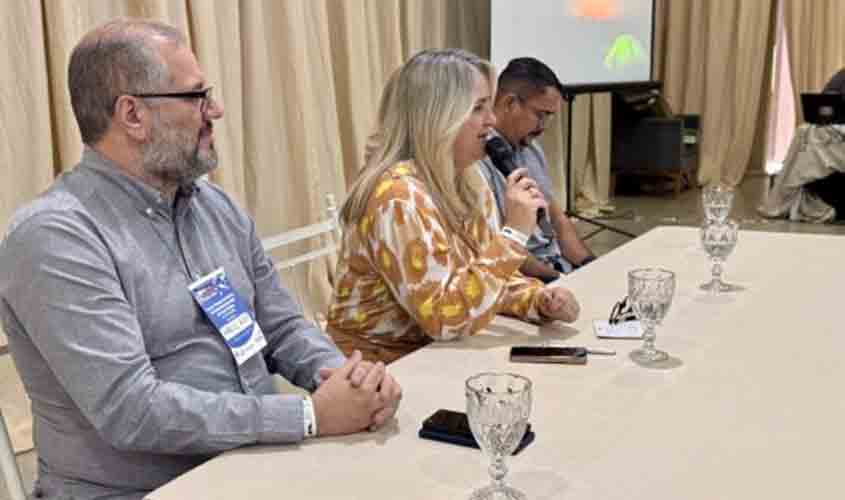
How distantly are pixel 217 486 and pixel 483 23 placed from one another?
4.82m

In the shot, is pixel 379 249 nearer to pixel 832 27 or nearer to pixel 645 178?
pixel 645 178

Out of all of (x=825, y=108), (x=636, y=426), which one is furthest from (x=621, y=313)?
(x=825, y=108)

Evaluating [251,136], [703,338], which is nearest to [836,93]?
[251,136]

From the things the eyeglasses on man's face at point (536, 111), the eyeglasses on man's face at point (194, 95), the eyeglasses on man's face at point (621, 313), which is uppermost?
the eyeglasses on man's face at point (194, 95)

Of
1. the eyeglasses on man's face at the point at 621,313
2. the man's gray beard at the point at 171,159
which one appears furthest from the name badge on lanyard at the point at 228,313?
the eyeglasses on man's face at the point at 621,313

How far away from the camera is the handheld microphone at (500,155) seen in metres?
2.76

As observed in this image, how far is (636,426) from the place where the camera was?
1242 millimetres

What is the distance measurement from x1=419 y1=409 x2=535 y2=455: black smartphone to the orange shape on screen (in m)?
4.69

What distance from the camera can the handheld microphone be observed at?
9.04 ft

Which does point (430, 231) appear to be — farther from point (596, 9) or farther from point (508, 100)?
point (596, 9)

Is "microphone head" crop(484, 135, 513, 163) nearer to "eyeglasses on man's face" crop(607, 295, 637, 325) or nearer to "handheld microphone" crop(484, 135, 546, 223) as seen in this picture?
"handheld microphone" crop(484, 135, 546, 223)

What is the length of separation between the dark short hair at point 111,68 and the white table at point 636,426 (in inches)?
23.6

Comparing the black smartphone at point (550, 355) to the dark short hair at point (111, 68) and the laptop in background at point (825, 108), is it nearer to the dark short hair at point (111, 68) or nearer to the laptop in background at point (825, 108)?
the dark short hair at point (111, 68)

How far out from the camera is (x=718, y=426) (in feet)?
4.05
